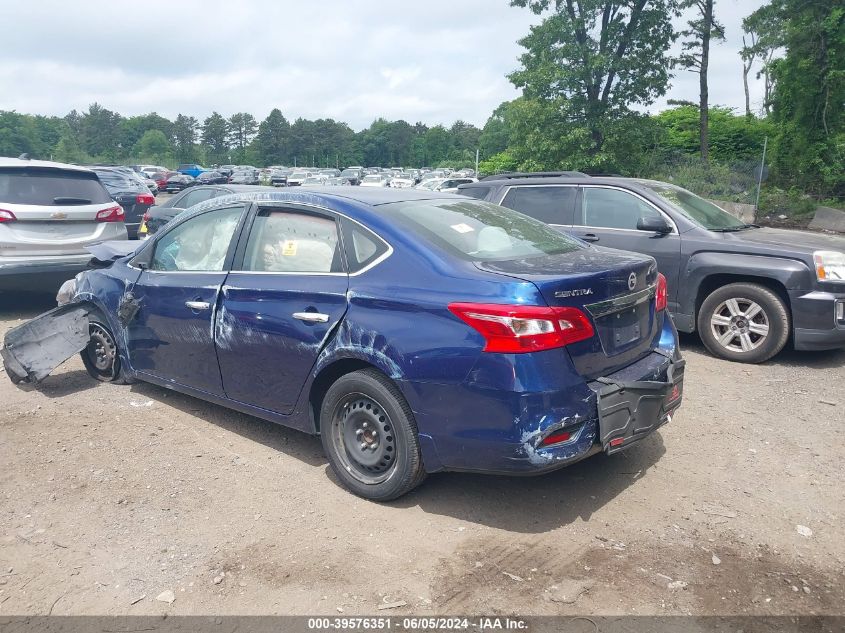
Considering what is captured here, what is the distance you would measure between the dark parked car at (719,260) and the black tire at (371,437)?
4.20m

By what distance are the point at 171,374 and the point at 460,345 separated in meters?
2.63

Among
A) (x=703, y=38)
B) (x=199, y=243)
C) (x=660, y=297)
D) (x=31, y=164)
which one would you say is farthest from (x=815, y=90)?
(x=199, y=243)

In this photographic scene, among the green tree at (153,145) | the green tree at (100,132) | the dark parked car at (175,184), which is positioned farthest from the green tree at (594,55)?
the green tree at (100,132)

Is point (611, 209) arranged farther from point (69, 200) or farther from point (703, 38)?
point (703, 38)

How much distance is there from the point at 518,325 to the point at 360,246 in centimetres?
116

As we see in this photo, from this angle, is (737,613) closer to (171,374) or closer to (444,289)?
(444,289)

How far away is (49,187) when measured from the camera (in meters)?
8.31

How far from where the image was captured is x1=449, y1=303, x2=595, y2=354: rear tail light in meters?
3.24

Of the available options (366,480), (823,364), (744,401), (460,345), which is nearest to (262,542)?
(366,480)

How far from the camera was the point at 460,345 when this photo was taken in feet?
10.9

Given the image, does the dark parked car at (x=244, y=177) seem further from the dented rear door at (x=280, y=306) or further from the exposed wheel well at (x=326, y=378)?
the exposed wheel well at (x=326, y=378)

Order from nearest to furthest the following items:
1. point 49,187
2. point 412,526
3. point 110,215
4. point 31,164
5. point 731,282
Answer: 1. point 412,526
2. point 731,282
3. point 31,164
4. point 49,187
5. point 110,215

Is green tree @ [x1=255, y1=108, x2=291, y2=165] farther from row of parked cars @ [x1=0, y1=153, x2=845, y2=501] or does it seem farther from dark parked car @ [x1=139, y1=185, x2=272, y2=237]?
row of parked cars @ [x1=0, y1=153, x2=845, y2=501]

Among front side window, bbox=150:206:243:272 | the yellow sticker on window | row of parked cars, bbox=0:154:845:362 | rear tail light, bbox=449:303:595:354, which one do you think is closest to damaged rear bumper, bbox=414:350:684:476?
rear tail light, bbox=449:303:595:354
